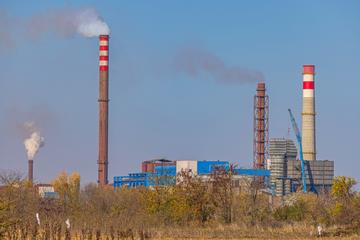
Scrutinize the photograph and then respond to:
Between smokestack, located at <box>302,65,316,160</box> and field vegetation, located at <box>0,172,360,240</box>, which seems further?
smokestack, located at <box>302,65,316,160</box>

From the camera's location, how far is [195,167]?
8938 centimetres

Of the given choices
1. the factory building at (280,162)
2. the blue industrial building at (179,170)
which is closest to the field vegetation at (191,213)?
the blue industrial building at (179,170)

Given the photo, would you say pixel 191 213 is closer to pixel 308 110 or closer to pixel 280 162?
pixel 308 110

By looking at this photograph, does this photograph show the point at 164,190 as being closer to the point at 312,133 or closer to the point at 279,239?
the point at 279,239

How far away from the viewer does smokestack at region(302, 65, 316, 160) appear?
289 feet

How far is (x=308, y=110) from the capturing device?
88.2 meters

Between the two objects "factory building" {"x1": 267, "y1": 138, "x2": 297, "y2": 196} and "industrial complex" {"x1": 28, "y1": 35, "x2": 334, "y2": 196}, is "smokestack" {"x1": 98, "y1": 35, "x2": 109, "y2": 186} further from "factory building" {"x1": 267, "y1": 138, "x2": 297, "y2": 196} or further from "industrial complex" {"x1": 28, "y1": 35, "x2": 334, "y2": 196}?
"factory building" {"x1": 267, "y1": 138, "x2": 297, "y2": 196}

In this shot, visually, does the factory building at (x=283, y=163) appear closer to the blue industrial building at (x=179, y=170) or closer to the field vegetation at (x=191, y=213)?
the blue industrial building at (x=179, y=170)

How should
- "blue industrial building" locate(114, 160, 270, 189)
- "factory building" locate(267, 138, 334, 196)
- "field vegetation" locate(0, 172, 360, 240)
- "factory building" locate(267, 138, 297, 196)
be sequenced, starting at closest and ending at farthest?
"field vegetation" locate(0, 172, 360, 240) → "blue industrial building" locate(114, 160, 270, 189) → "factory building" locate(267, 138, 297, 196) → "factory building" locate(267, 138, 334, 196)

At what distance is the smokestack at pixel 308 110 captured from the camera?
88188 millimetres

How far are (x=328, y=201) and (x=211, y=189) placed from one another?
13.7 m

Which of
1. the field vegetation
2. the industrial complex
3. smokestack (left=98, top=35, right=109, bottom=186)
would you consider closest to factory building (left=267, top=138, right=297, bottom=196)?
the industrial complex

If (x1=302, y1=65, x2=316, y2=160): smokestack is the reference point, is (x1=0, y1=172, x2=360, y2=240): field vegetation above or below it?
below

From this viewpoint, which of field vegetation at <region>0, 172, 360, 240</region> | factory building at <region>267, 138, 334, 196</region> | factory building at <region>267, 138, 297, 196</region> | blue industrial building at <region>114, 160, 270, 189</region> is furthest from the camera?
factory building at <region>267, 138, 334, 196</region>
